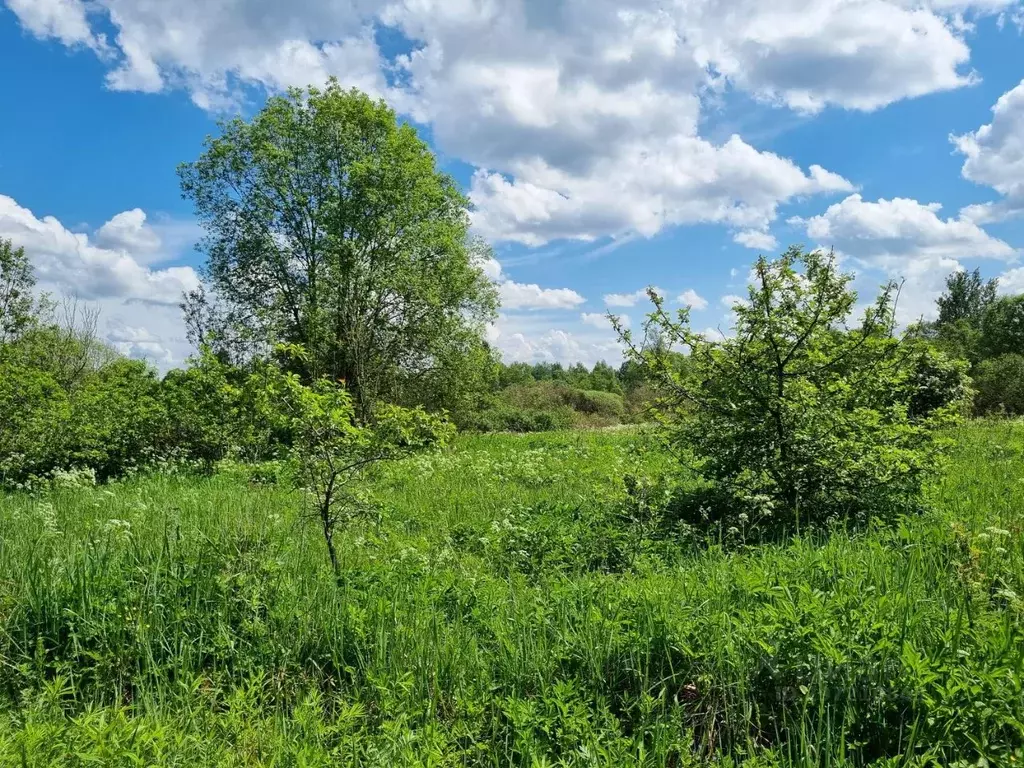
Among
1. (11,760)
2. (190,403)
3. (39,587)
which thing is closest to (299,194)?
(190,403)

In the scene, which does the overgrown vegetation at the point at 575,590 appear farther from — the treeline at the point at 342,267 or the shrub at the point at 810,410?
the treeline at the point at 342,267

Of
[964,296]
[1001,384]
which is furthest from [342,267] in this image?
[964,296]

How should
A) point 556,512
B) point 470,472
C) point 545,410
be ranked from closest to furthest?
point 556,512
point 470,472
point 545,410

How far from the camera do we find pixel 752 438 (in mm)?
6715

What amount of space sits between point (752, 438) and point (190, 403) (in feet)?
40.3

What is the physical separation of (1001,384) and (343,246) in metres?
32.4

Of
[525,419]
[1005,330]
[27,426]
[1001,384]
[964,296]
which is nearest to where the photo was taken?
[27,426]

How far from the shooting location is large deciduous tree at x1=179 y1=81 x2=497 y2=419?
24.3 metres

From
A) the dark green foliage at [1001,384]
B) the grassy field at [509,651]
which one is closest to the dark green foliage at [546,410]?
the dark green foliage at [1001,384]

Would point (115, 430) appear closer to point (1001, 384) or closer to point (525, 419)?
point (525, 419)

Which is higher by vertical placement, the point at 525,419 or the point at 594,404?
the point at 594,404

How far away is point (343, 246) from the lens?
24.1 metres

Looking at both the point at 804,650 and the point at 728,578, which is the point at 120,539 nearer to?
the point at 728,578

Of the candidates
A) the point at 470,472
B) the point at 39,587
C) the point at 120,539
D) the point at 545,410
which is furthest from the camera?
the point at 545,410
